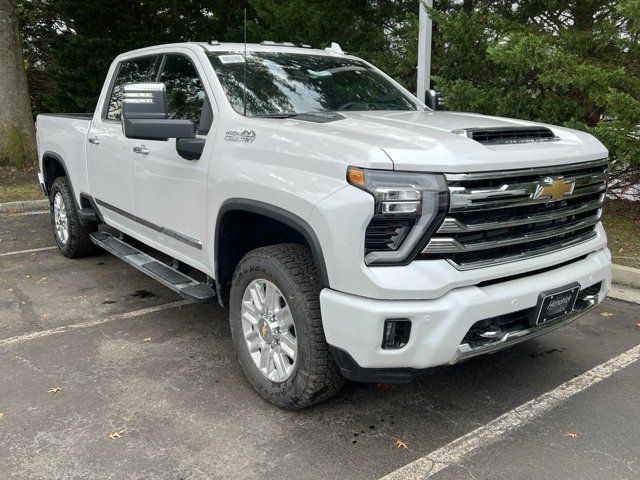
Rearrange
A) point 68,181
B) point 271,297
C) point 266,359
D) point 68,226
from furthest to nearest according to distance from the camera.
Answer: point 68,226 → point 68,181 → point 266,359 → point 271,297

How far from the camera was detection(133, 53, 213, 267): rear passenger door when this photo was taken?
Answer: 12.6 ft

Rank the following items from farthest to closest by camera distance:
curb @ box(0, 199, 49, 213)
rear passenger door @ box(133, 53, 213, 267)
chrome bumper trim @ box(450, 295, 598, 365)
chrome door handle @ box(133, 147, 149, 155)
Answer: curb @ box(0, 199, 49, 213) → chrome door handle @ box(133, 147, 149, 155) → rear passenger door @ box(133, 53, 213, 267) → chrome bumper trim @ box(450, 295, 598, 365)

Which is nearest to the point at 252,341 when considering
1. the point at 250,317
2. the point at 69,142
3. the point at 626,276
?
the point at 250,317

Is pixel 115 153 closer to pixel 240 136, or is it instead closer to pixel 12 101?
pixel 240 136

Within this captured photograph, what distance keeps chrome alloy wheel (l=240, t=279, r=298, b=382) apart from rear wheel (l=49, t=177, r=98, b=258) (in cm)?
334

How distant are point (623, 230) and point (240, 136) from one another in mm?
5534

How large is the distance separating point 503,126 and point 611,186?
588 centimetres

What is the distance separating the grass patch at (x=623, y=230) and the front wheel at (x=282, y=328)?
4070 millimetres

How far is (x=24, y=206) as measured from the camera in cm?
→ 935

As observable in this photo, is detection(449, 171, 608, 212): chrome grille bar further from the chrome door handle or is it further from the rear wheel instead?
the rear wheel

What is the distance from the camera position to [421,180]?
268 centimetres

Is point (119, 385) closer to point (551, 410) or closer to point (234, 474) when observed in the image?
point (234, 474)

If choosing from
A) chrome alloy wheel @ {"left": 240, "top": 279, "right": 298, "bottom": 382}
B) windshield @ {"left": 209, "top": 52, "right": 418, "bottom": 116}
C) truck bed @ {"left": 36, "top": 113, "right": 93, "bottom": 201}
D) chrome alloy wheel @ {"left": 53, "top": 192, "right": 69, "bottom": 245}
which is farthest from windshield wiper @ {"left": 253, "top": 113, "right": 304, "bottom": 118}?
chrome alloy wheel @ {"left": 53, "top": 192, "right": 69, "bottom": 245}

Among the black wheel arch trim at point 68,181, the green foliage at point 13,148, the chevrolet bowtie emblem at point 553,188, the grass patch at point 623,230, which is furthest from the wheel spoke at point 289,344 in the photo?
the green foliage at point 13,148
